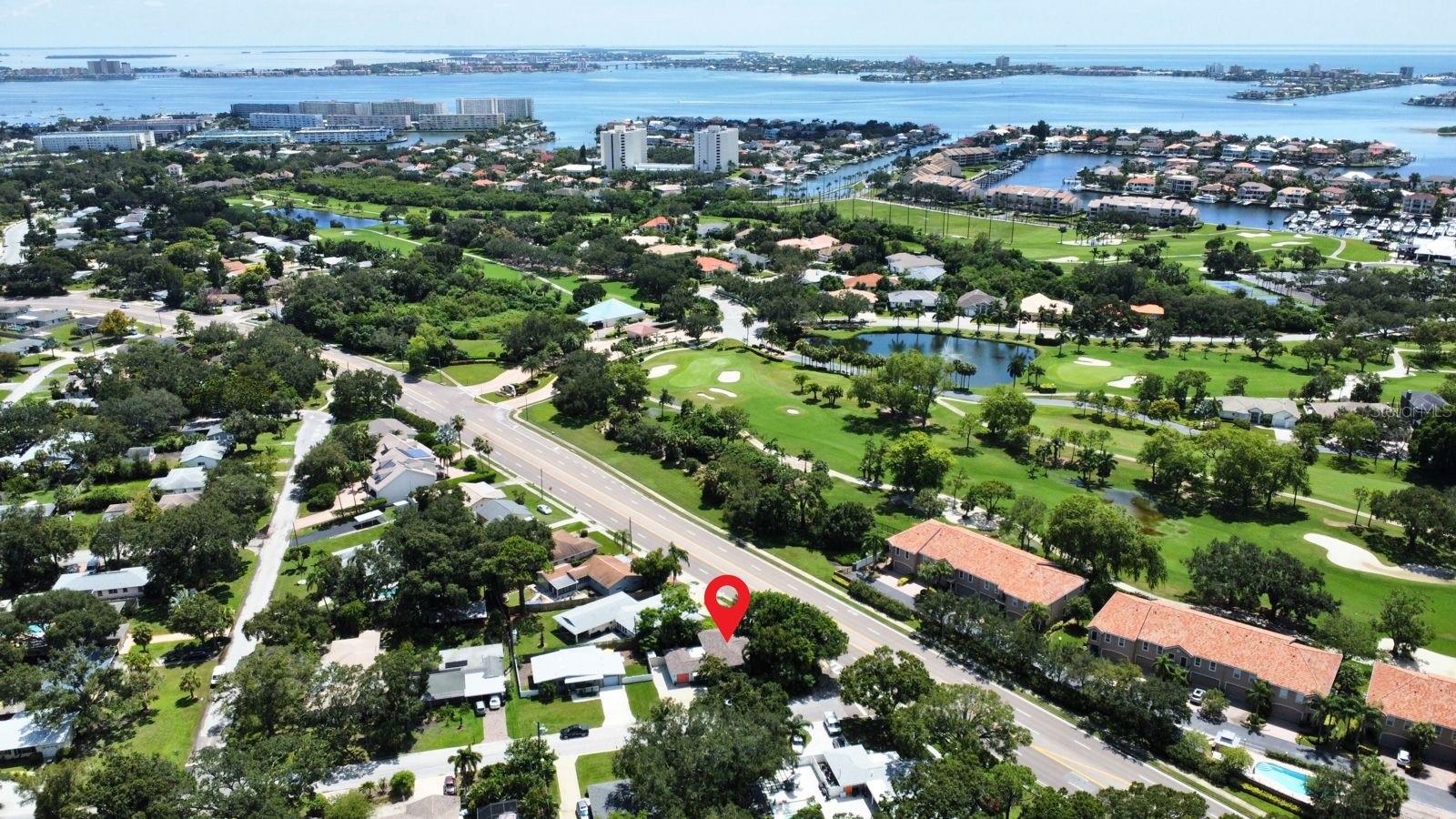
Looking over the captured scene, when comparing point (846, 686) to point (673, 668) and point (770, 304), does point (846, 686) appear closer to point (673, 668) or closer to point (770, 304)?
point (673, 668)

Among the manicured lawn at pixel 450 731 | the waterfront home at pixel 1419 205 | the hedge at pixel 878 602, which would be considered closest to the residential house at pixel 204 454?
the manicured lawn at pixel 450 731

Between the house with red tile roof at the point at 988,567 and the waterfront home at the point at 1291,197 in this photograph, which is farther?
the waterfront home at the point at 1291,197

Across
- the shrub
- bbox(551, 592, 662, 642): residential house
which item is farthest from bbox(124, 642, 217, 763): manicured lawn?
bbox(551, 592, 662, 642): residential house

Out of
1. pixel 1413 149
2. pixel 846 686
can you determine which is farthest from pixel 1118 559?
pixel 1413 149

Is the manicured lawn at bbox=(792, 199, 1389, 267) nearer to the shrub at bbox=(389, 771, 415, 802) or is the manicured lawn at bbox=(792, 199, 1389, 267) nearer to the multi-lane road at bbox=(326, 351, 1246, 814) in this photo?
the multi-lane road at bbox=(326, 351, 1246, 814)

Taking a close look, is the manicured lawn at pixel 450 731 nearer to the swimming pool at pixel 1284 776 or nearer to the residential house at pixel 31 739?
the residential house at pixel 31 739
